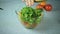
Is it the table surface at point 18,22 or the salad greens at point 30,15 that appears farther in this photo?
the table surface at point 18,22

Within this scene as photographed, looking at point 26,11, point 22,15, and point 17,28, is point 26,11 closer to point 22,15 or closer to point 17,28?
point 22,15

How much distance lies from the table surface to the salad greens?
0.12m

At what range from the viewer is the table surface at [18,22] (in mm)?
1392

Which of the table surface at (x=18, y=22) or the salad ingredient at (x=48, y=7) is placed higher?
the salad ingredient at (x=48, y=7)

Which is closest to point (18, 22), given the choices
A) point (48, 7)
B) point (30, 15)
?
point (30, 15)

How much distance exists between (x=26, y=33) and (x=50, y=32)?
224 mm

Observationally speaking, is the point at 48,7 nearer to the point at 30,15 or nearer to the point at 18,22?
the point at 30,15

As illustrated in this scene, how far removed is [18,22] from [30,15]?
187 millimetres

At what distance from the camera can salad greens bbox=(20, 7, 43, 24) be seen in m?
1.27

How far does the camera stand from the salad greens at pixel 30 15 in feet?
4.18

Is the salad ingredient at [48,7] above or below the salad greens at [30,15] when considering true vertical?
above

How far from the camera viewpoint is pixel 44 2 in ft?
4.34

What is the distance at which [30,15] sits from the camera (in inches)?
50.0

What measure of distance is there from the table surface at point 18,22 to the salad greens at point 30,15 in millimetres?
125
